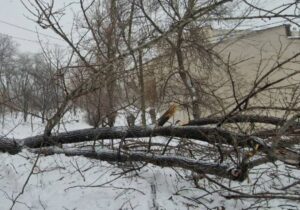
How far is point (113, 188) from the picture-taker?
4.39 metres

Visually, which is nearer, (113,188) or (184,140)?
(113,188)

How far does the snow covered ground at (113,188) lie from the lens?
160 inches

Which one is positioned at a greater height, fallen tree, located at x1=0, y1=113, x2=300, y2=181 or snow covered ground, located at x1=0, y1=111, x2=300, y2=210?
fallen tree, located at x1=0, y1=113, x2=300, y2=181

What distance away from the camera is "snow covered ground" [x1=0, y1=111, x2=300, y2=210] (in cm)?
406

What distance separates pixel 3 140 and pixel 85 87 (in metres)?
1.57

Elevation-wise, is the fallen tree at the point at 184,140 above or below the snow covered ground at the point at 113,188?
above

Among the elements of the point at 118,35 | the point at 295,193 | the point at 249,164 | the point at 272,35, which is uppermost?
the point at 272,35

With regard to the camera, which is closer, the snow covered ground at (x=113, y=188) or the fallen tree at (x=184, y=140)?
the fallen tree at (x=184, y=140)

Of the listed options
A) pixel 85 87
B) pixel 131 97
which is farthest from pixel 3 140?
pixel 131 97

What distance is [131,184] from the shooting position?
177 inches

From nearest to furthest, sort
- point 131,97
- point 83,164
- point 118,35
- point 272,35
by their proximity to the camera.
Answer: point 83,164 < point 131,97 < point 118,35 < point 272,35

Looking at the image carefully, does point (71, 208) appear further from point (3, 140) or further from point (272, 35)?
point (272, 35)

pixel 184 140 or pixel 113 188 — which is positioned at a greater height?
pixel 184 140

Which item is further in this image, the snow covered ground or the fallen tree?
the snow covered ground
